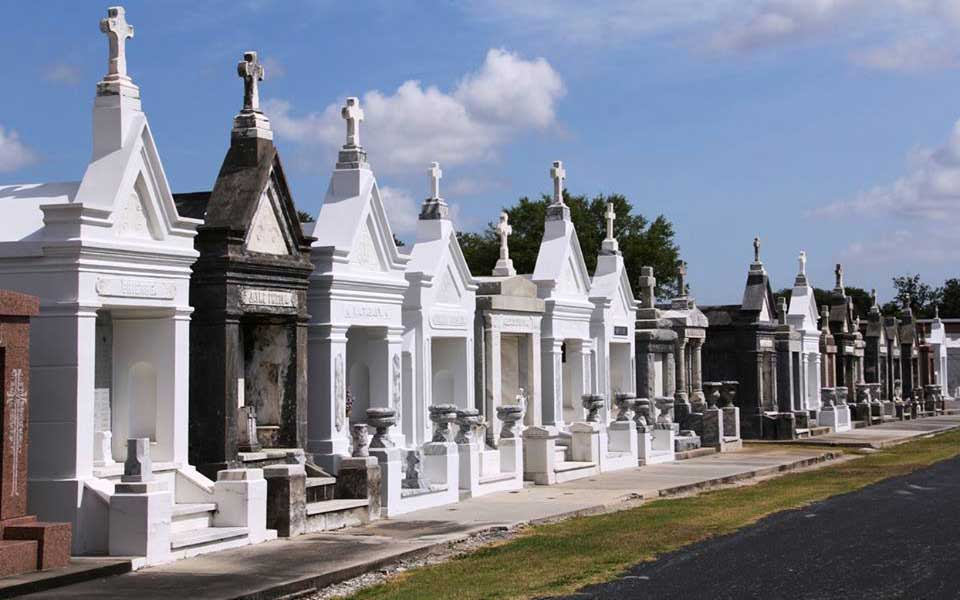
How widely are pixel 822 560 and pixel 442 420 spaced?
784 cm

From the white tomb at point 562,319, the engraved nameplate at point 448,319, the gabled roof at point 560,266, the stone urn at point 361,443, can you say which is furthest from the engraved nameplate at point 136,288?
the gabled roof at point 560,266

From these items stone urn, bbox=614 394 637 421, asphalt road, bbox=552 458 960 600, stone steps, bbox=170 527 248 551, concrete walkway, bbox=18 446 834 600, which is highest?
stone urn, bbox=614 394 637 421

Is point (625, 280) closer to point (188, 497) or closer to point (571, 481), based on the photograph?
point (571, 481)

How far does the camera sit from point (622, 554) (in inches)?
599

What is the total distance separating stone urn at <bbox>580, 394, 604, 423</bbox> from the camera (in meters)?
26.8

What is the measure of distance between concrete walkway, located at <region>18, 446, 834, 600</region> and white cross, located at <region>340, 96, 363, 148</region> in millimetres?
5728

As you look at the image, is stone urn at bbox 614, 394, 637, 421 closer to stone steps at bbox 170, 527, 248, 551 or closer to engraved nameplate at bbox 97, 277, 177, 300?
stone steps at bbox 170, 527, 248, 551

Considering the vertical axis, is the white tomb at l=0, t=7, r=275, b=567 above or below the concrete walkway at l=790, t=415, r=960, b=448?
above

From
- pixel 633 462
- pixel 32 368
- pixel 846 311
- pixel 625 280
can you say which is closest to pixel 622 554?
pixel 32 368

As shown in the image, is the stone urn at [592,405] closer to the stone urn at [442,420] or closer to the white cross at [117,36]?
the stone urn at [442,420]

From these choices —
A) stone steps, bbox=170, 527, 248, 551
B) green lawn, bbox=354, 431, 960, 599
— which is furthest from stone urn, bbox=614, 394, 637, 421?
stone steps, bbox=170, 527, 248, 551

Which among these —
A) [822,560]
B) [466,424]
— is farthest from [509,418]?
[822,560]

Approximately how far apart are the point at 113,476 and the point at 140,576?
99.1 inches

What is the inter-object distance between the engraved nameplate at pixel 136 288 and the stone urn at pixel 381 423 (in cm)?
390
